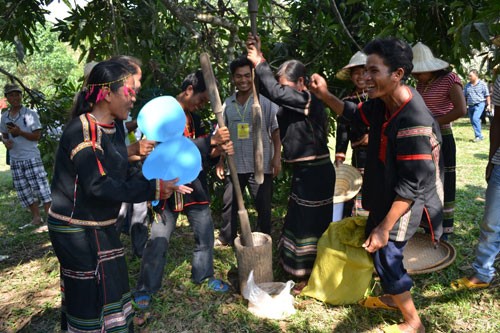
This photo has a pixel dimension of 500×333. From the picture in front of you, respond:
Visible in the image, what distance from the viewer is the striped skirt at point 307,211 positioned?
3.20m

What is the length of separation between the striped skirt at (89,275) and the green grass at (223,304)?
31.6 inches

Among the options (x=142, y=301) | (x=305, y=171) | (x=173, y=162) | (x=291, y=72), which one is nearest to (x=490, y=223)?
(x=305, y=171)

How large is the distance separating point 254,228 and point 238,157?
102 cm

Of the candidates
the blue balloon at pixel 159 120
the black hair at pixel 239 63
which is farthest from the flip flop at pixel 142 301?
the black hair at pixel 239 63

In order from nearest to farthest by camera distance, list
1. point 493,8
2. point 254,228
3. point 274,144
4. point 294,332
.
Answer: point 493,8 → point 294,332 → point 274,144 → point 254,228

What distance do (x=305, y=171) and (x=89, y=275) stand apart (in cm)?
169

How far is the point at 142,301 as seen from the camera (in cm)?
312

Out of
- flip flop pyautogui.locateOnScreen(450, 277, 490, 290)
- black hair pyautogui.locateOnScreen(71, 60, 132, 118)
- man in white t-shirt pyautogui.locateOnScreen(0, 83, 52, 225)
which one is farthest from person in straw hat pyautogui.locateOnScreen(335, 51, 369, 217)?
man in white t-shirt pyautogui.locateOnScreen(0, 83, 52, 225)

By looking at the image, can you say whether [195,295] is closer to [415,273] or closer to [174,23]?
[415,273]

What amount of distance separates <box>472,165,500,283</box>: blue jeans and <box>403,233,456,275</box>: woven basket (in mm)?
204

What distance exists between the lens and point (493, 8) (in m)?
1.83

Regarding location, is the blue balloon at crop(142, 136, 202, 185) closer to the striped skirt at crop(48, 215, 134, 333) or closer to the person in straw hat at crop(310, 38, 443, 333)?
the striped skirt at crop(48, 215, 134, 333)

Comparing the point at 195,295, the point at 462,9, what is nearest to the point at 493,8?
the point at 462,9

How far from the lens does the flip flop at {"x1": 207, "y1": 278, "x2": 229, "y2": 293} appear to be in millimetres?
3348
